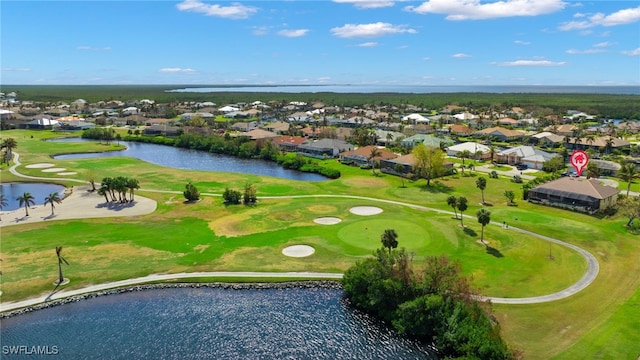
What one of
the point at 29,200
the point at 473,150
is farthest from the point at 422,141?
the point at 29,200

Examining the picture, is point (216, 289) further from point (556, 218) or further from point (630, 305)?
point (556, 218)

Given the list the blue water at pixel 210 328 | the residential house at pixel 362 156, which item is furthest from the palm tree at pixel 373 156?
the blue water at pixel 210 328

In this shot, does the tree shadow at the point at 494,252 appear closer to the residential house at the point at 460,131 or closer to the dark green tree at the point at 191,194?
the dark green tree at the point at 191,194

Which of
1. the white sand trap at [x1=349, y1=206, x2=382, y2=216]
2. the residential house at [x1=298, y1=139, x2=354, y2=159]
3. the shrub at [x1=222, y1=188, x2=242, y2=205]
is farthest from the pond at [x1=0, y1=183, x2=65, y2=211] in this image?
the residential house at [x1=298, y1=139, x2=354, y2=159]

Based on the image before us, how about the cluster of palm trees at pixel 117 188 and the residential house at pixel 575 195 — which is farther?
the cluster of palm trees at pixel 117 188

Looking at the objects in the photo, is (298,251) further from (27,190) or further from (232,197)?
(27,190)

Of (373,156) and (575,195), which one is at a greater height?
(373,156)

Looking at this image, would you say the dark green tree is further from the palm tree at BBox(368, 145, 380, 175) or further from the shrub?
the palm tree at BBox(368, 145, 380, 175)
